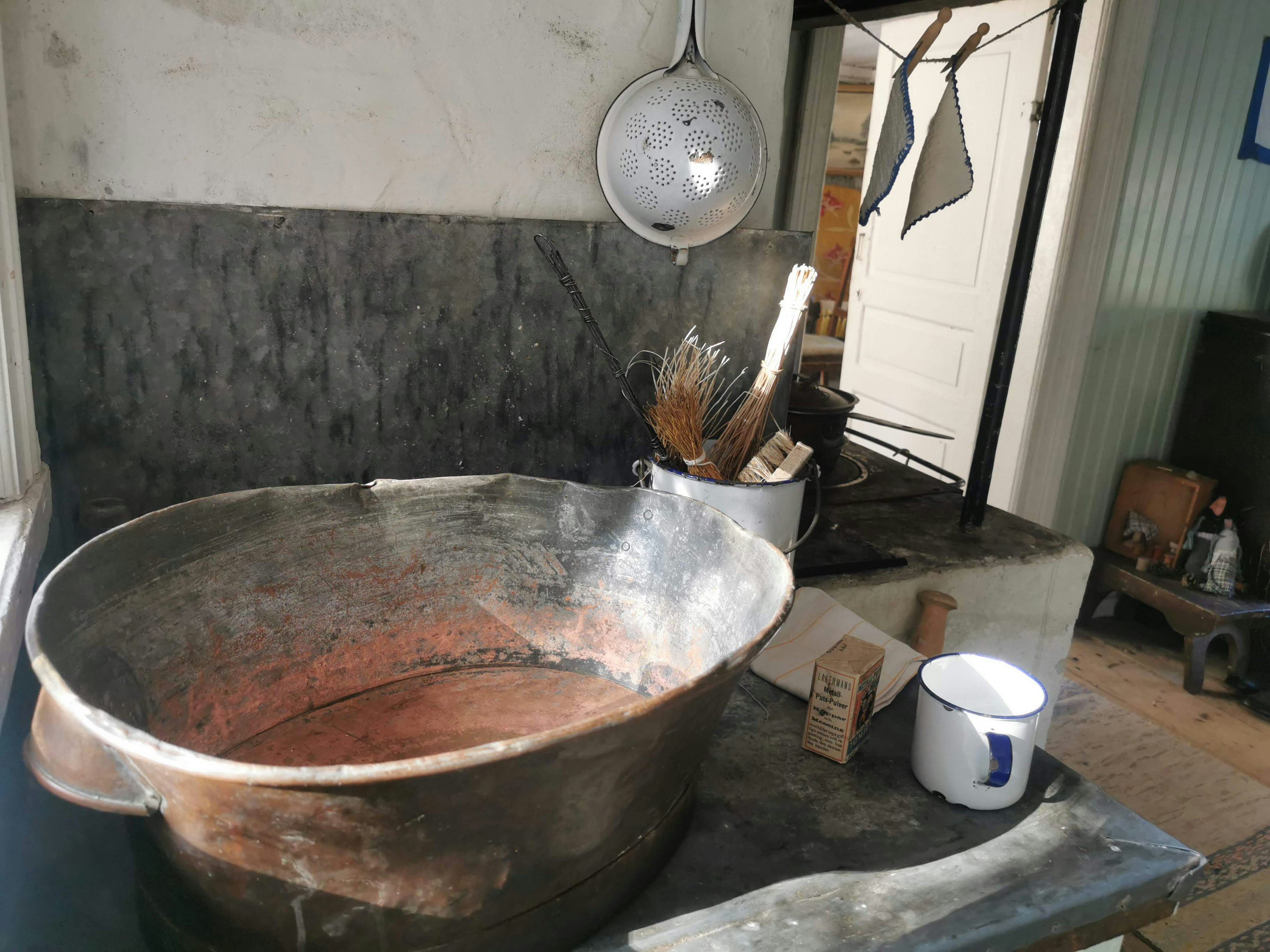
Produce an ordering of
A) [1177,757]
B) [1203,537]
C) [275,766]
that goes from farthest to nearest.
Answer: [1203,537] < [1177,757] < [275,766]

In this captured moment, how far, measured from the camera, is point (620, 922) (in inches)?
33.3

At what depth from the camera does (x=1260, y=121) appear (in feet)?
9.73

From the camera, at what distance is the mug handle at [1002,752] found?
98 centimetres

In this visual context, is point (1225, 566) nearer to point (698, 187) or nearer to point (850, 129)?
point (698, 187)

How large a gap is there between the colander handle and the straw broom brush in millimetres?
390

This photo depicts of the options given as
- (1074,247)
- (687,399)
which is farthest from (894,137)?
(1074,247)

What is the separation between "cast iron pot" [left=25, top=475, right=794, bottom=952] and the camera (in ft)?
2.04

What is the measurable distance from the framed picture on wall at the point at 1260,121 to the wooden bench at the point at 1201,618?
143cm

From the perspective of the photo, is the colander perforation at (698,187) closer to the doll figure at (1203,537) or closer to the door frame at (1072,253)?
the door frame at (1072,253)

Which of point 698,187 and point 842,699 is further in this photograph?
point 698,187

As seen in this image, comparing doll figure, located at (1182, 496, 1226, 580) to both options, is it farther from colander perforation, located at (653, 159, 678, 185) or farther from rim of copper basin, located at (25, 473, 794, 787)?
rim of copper basin, located at (25, 473, 794, 787)

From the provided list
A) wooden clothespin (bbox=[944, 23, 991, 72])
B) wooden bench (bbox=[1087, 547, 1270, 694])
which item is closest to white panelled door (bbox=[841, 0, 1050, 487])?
wooden bench (bbox=[1087, 547, 1270, 694])

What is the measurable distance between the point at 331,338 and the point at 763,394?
0.69m

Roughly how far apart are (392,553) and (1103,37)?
2.55 meters
